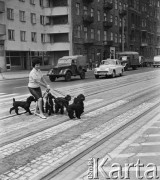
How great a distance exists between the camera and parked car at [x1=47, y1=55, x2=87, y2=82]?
82.1 feet

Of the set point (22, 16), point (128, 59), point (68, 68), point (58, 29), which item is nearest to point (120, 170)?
point (68, 68)

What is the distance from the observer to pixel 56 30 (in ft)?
170

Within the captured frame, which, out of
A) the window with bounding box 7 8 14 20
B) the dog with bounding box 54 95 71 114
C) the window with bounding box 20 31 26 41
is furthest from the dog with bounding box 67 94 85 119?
the window with bounding box 20 31 26 41

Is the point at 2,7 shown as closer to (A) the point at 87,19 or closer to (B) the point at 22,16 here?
(B) the point at 22,16

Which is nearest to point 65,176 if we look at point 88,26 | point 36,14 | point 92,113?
point 92,113

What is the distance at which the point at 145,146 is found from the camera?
6.40 metres

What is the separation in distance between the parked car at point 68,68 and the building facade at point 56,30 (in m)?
18.2

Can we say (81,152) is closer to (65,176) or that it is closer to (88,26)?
(65,176)

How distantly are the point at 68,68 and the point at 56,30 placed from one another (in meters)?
27.5

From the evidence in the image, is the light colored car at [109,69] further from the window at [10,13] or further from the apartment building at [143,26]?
the apartment building at [143,26]

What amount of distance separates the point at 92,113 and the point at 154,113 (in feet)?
6.41

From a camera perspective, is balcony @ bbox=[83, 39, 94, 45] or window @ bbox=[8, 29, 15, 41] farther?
balcony @ bbox=[83, 39, 94, 45]

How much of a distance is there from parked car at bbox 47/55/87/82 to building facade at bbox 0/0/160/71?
1818 centimetres

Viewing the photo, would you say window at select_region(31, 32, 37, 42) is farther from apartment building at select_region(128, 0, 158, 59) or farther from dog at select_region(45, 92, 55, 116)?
dog at select_region(45, 92, 55, 116)
